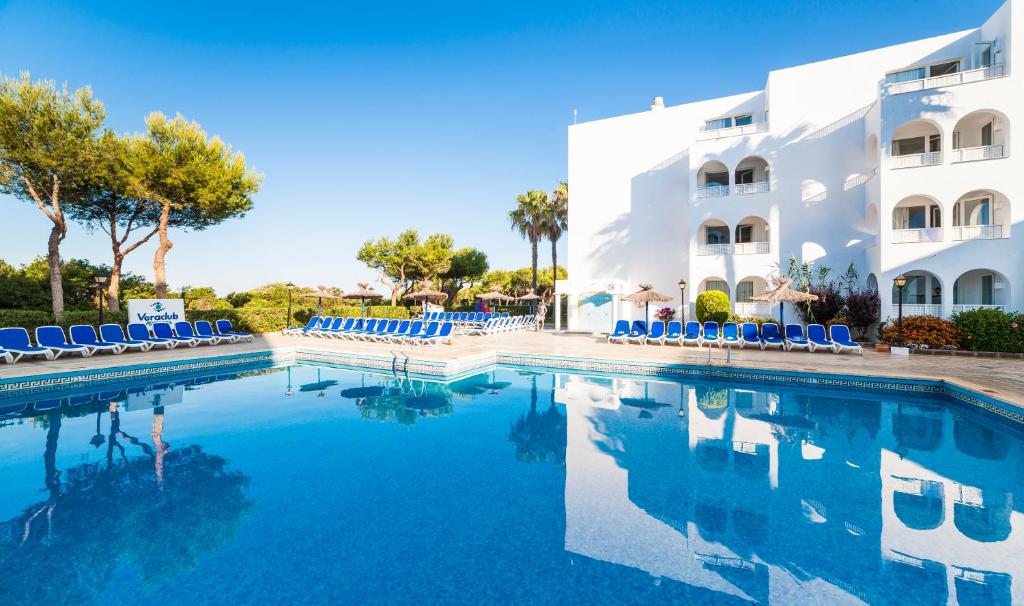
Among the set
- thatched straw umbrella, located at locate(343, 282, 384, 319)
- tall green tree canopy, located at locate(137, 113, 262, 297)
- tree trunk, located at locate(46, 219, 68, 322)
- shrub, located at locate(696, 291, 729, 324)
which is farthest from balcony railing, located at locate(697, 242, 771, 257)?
tree trunk, located at locate(46, 219, 68, 322)

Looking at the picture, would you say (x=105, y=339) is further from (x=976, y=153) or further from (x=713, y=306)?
(x=976, y=153)

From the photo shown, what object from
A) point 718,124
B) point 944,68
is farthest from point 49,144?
point 944,68

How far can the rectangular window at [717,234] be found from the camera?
18.1 metres

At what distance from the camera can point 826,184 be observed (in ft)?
52.6

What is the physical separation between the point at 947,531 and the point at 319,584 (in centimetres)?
522

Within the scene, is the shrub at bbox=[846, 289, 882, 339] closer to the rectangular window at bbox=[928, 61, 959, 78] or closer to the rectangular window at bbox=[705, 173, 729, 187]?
the rectangular window at bbox=[705, 173, 729, 187]

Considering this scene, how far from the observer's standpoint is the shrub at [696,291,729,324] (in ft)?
52.2

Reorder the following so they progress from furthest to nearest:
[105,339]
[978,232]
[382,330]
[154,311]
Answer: [382,330] < [154,311] < [978,232] < [105,339]

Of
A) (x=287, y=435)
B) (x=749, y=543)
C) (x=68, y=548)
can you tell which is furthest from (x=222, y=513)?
(x=749, y=543)

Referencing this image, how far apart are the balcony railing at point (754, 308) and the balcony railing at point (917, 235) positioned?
167 inches

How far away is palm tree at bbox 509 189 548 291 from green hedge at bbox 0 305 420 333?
7963 mm

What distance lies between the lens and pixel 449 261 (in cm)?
3041

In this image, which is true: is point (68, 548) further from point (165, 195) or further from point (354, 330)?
point (165, 195)

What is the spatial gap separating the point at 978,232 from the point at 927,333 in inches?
130
